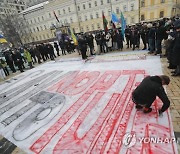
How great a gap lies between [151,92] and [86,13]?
4687 cm

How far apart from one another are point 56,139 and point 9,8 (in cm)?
7334

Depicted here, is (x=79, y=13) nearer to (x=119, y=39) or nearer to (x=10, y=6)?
(x=10, y=6)

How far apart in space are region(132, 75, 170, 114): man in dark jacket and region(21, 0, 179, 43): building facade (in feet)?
113

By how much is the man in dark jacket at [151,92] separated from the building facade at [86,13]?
3439 cm

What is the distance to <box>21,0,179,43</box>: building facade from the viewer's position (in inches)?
1497

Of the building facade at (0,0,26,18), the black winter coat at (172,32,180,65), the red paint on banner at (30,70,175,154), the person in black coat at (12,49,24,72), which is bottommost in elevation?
the red paint on banner at (30,70,175,154)

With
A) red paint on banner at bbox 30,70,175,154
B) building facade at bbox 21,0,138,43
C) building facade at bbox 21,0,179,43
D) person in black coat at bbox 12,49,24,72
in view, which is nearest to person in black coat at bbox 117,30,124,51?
red paint on banner at bbox 30,70,175,154

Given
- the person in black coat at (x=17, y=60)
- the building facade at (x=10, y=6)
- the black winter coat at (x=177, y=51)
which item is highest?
the building facade at (x=10, y=6)

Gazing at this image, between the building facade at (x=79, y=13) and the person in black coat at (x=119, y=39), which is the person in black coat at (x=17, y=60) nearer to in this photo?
the person in black coat at (x=119, y=39)

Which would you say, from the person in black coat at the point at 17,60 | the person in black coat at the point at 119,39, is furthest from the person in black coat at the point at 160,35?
the person in black coat at the point at 17,60

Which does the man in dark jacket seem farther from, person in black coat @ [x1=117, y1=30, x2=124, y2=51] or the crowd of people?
person in black coat @ [x1=117, y1=30, x2=124, y2=51]

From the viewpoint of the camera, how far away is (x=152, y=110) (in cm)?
365

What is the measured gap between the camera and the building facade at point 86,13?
125 feet

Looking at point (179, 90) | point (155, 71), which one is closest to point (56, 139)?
point (179, 90)
